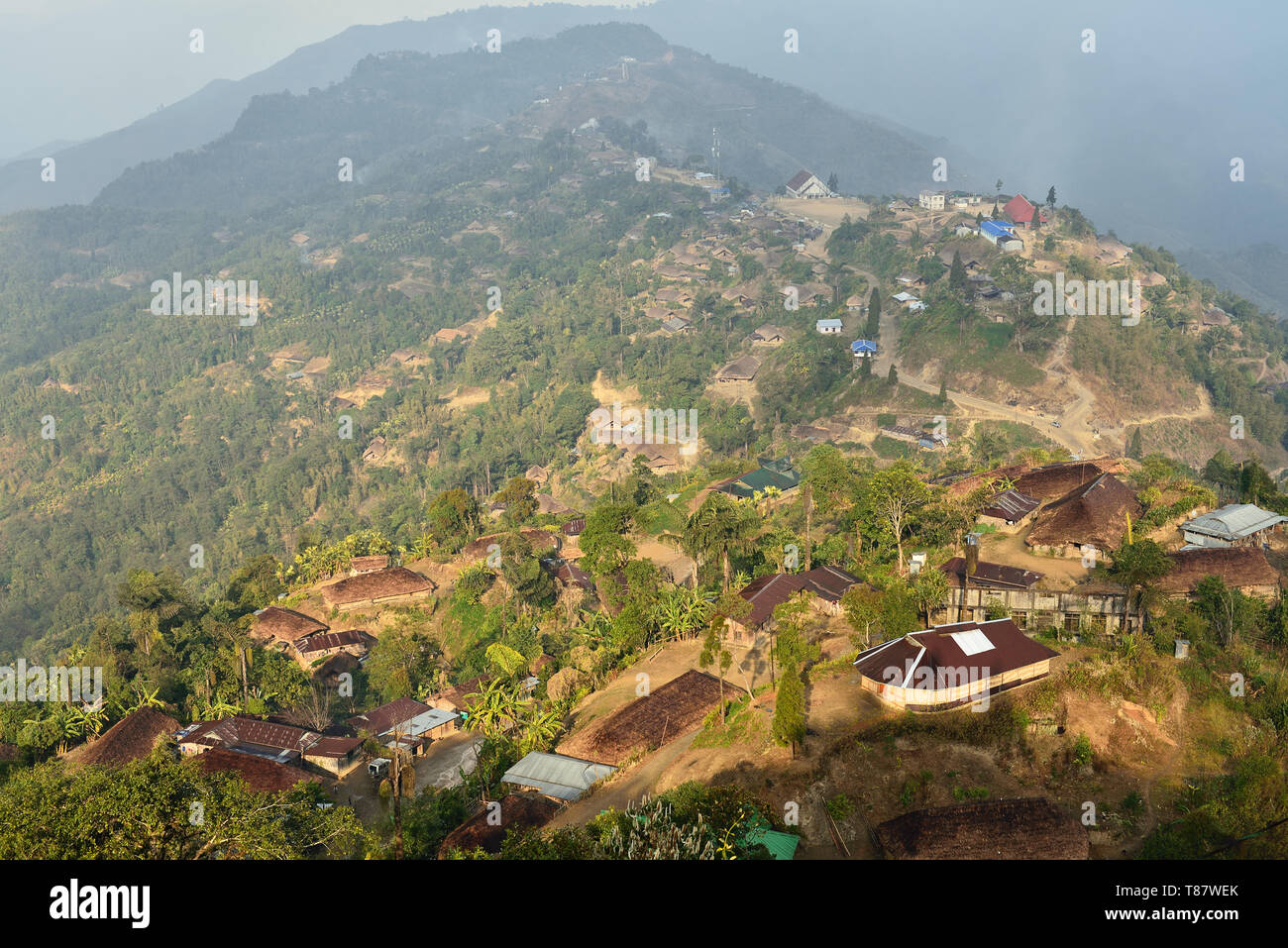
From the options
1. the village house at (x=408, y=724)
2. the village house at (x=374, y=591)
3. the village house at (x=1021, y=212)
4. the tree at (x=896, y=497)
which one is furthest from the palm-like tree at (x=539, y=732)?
the village house at (x=1021, y=212)

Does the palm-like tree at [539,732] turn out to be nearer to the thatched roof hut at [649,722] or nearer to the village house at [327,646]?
the thatched roof hut at [649,722]

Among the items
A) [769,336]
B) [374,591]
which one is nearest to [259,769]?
[374,591]

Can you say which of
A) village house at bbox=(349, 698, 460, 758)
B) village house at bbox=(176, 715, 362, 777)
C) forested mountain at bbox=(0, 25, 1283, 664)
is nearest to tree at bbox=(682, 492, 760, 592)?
village house at bbox=(349, 698, 460, 758)

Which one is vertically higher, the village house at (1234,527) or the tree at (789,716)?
the village house at (1234,527)

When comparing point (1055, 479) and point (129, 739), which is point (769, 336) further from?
point (129, 739)

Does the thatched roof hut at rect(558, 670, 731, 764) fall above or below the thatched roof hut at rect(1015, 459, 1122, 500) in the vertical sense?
below

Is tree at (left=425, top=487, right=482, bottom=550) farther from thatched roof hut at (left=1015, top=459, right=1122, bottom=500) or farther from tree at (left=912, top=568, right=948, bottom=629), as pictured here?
thatched roof hut at (left=1015, top=459, right=1122, bottom=500)
